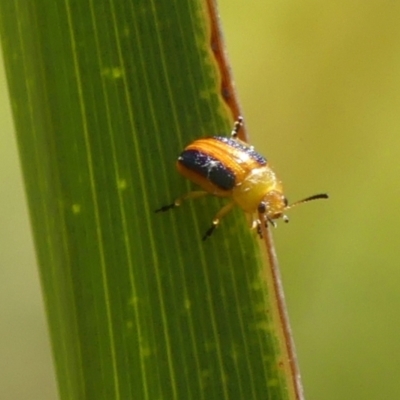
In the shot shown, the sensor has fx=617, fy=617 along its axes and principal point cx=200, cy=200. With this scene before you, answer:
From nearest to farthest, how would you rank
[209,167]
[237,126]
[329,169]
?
1. [237,126]
2. [209,167]
3. [329,169]

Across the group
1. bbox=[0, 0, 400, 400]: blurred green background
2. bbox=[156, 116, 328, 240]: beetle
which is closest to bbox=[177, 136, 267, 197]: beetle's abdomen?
bbox=[156, 116, 328, 240]: beetle

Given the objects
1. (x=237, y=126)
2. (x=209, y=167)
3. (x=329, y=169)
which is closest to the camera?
(x=237, y=126)

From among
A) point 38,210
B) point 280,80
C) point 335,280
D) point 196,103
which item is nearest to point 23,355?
point 335,280

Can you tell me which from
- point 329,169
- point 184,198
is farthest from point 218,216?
point 329,169

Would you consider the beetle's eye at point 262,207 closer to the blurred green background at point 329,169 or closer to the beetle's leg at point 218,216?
the beetle's leg at point 218,216

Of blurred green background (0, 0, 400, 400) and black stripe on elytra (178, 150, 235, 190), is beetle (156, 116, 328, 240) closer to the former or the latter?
black stripe on elytra (178, 150, 235, 190)

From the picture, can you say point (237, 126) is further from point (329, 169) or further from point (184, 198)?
point (329, 169)
